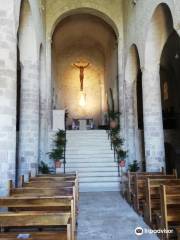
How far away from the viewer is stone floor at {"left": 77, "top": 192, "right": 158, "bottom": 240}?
4500 mm

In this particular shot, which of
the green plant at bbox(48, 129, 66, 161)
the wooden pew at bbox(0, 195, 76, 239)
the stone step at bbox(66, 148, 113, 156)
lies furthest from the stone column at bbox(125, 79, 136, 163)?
the wooden pew at bbox(0, 195, 76, 239)

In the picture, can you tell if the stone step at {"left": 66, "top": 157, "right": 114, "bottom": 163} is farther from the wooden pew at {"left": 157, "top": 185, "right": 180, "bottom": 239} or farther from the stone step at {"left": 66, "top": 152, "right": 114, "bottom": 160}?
the wooden pew at {"left": 157, "top": 185, "right": 180, "bottom": 239}

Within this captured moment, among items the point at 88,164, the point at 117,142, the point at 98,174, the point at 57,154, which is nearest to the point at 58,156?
the point at 57,154

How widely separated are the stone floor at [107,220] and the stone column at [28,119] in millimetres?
2222

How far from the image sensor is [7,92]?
17.5 feet

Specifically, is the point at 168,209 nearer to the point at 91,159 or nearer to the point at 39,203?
the point at 39,203

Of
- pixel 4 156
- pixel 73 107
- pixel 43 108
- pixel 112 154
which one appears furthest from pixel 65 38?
pixel 4 156

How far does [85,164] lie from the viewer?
10.5 meters

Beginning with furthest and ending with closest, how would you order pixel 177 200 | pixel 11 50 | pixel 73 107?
pixel 73 107 < pixel 11 50 < pixel 177 200

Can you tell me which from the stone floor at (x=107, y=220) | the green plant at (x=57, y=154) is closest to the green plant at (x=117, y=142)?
the green plant at (x=57, y=154)

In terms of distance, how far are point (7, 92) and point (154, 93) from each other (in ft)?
16.9

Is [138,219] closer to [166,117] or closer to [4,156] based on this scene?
[4,156]

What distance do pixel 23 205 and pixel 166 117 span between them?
11892mm

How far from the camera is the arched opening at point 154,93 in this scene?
335 inches
